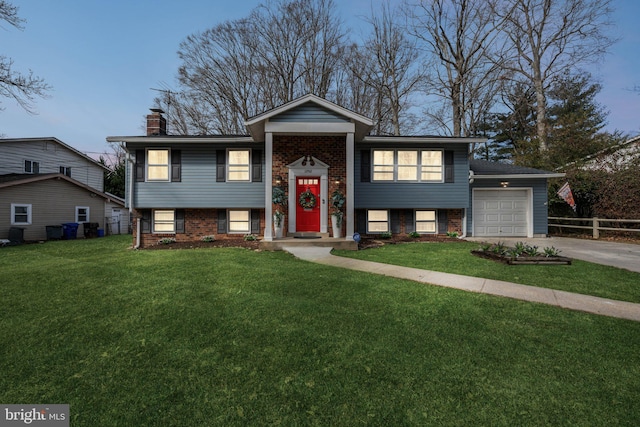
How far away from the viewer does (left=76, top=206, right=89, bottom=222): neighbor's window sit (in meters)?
18.0

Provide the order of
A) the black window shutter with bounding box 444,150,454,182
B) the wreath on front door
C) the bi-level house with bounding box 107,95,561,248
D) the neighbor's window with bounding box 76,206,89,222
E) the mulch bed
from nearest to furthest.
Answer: the mulch bed, the wreath on front door, the bi-level house with bounding box 107,95,561,248, the black window shutter with bounding box 444,150,454,182, the neighbor's window with bounding box 76,206,89,222

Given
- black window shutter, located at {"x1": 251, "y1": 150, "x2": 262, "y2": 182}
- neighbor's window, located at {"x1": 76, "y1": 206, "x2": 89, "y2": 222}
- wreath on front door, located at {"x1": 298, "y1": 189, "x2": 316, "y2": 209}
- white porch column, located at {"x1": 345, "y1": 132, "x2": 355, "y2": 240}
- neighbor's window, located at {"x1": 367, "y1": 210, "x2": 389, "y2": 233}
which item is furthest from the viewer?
neighbor's window, located at {"x1": 76, "y1": 206, "x2": 89, "y2": 222}

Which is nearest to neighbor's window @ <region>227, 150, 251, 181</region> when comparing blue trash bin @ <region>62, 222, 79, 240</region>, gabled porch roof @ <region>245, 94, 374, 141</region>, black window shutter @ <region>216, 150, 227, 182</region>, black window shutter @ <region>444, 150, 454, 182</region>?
black window shutter @ <region>216, 150, 227, 182</region>

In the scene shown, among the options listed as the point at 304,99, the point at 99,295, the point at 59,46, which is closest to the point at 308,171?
the point at 304,99

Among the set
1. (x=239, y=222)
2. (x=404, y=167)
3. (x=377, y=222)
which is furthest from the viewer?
(x=377, y=222)

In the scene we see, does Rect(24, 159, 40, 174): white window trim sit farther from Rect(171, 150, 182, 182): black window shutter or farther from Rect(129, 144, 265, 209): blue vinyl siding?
Rect(171, 150, 182, 182): black window shutter

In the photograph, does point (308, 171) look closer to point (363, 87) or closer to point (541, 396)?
point (541, 396)

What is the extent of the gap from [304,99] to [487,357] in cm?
891

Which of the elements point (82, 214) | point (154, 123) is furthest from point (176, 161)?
point (82, 214)

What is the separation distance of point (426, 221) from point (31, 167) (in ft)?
81.5

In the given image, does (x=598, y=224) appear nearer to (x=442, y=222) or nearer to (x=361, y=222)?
(x=442, y=222)

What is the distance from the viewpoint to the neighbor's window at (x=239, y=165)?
1152 centimetres

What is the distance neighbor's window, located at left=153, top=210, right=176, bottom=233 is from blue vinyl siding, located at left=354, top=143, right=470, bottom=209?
300 inches

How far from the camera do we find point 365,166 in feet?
39.0
